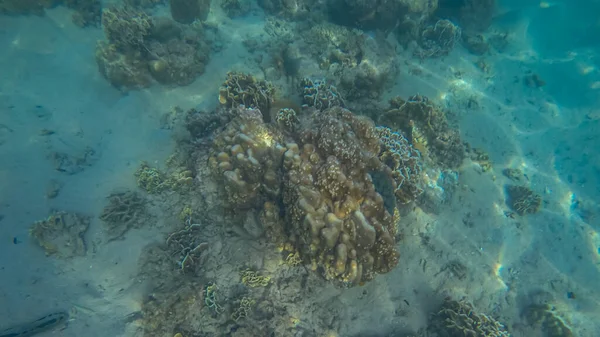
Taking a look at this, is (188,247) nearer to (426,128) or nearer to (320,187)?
(320,187)

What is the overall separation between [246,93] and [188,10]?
5763mm

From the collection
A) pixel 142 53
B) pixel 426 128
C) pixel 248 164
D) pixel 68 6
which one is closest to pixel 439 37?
pixel 426 128

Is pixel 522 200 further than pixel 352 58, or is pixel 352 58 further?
pixel 352 58

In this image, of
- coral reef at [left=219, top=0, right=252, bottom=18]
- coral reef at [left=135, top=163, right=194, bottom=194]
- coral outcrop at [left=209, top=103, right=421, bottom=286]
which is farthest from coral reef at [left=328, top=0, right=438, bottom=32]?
coral reef at [left=135, top=163, right=194, bottom=194]

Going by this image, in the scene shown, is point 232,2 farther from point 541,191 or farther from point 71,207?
point 541,191

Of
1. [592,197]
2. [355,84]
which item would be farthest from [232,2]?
[592,197]

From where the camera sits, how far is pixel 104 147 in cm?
775

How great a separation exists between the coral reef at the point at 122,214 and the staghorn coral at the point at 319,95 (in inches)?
180

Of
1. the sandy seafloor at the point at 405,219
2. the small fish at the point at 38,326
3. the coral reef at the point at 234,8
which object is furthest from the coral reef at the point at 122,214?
the coral reef at the point at 234,8

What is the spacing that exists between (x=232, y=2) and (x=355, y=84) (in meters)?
6.55

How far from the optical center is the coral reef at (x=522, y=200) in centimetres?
895

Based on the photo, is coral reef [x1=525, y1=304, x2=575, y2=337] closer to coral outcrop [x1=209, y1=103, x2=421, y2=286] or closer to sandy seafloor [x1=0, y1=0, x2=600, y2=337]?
sandy seafloor [x1=0, y1=0, x2=600, y2=337]

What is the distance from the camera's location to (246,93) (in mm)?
7207

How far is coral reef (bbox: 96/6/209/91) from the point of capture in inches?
335
